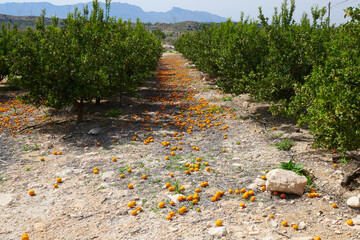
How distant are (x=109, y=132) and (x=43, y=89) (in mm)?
2649

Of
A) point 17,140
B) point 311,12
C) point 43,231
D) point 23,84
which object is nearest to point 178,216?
point 43,231

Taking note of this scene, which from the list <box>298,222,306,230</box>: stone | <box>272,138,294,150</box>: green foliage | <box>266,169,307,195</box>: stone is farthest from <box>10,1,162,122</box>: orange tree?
<box>298,222,306,230</box>: stone

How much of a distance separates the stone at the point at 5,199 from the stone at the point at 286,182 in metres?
5.13

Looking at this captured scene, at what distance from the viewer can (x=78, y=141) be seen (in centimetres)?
880

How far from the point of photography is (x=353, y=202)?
15.1ft

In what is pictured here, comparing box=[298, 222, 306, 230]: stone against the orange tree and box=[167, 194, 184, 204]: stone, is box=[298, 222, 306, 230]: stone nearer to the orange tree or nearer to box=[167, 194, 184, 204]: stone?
box=[167, 194, 184, 204]: stone

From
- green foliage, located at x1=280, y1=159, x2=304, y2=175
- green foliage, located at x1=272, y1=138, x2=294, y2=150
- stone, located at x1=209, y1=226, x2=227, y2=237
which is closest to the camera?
stone, located at x1=209, y1=226, x2=227, y2=237

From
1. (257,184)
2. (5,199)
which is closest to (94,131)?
(5,199)

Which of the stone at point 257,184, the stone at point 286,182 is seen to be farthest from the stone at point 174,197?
the stone at point 286,182

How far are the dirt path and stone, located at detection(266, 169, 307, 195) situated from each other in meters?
0.22

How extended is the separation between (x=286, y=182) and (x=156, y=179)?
2734 millimetres

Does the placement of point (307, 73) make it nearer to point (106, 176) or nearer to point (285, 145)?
point (285, 145)

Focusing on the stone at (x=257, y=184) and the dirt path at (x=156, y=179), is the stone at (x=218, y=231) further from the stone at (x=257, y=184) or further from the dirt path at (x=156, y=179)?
the stone at (x=257, y=184)

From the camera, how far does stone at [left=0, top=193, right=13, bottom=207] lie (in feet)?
17.3
